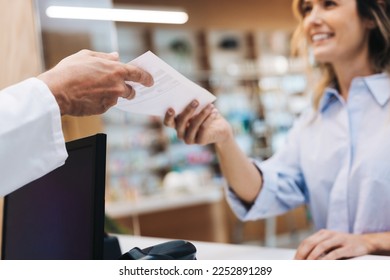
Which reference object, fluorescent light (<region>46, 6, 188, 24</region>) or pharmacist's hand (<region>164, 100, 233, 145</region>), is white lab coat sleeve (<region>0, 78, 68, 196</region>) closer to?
pharmacist's hand (<region>164, 100, 233, 145</region>)

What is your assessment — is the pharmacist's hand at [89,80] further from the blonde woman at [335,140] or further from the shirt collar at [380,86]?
the shirt collar at [380,86]

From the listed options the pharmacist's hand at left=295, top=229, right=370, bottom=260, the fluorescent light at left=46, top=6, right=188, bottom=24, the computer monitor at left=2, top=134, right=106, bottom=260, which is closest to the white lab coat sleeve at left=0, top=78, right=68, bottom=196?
the computer monitor at left=2, top=134, right=106, bottom=260

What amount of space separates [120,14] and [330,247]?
2.83 meters

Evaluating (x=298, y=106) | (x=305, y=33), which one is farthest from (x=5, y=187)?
(x=298, y=106)

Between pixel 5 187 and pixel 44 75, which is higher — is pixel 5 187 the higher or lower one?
the lower one

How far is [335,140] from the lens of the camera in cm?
145

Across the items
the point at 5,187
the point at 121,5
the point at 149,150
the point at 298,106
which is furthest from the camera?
the point at 298,106

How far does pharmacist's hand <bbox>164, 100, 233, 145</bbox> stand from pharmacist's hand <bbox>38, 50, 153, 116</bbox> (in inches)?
15.3

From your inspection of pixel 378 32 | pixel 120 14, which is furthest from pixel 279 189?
pixel 120 14

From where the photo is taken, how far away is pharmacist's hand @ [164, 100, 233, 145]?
4.34ft

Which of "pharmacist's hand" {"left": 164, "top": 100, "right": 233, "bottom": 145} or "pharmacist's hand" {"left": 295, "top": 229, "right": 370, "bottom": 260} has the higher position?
"pharmacist's hand" {"left": 164, "top": 100, "right": 233, "bottom": 145}
